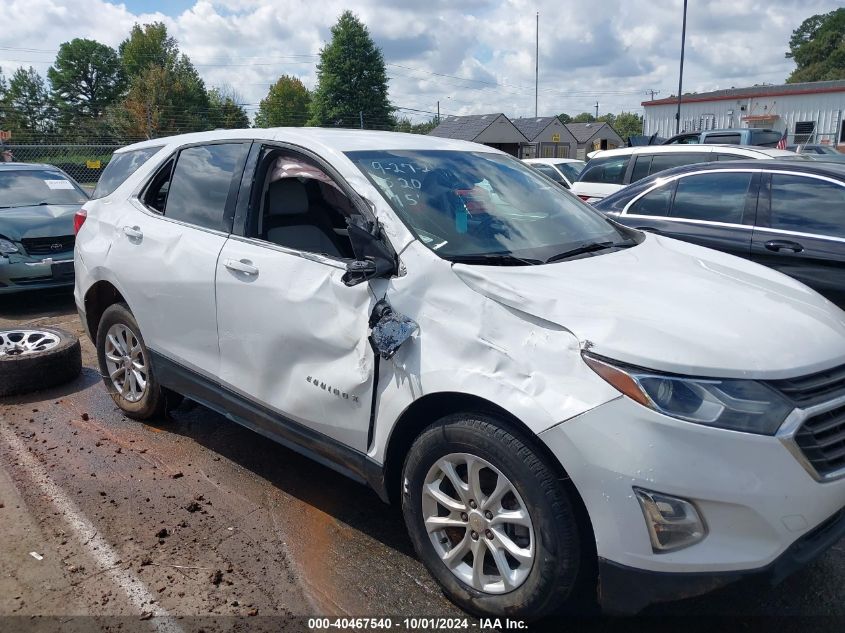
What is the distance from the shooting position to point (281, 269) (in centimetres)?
319

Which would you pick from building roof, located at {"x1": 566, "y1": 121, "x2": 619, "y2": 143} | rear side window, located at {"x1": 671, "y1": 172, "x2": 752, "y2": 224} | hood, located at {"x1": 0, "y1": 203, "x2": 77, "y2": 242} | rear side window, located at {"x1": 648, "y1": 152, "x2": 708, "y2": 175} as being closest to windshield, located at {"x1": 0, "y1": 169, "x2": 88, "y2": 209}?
hood, located at {"x1": 0, "y1": 203, "x2": 77, "y2": 242}

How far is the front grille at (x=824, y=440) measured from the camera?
7.16 ft

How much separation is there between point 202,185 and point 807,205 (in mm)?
4327

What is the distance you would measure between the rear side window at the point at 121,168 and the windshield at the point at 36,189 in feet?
14.9

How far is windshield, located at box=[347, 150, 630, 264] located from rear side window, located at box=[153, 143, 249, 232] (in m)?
0.86

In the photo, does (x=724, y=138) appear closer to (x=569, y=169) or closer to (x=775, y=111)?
(x=569, y=169)

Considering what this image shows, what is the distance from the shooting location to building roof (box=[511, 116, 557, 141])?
60.4m

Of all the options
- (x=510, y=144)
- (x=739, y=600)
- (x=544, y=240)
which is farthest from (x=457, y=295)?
(x=510, y=144)

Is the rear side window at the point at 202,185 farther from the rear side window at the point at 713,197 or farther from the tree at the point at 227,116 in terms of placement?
the tree at the point at 227,116

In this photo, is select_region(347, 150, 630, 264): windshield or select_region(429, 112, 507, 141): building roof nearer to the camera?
select_region(347, 150, 630, 264): windshield

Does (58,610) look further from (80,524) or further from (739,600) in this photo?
(739,600)

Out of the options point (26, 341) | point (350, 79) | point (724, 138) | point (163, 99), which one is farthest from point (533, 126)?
point (26, 341)

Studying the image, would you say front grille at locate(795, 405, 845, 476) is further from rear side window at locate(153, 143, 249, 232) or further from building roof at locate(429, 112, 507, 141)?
building roof at locate(429, 112, 507, 141)

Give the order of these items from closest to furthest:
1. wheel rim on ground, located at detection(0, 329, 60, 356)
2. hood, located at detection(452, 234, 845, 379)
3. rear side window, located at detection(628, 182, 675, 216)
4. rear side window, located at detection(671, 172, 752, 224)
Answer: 1. hood, located at detection(452, 234, 845, 379)
2. wheel rim on ground, located at detection(0, 329, 60, 356)
3. rear side window, located at detection(671, 172, 752, 224)
4. rear side window, located at detection(628, 182, 675, 216)
